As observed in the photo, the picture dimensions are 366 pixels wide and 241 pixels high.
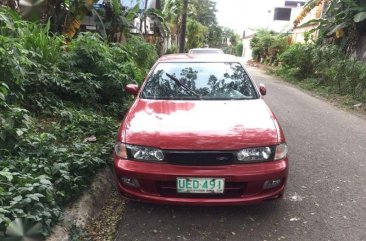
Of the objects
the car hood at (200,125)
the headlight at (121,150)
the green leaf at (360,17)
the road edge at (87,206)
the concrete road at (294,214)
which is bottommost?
the concrete road at (294,214)

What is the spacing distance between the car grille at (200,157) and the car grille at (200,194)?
0.66 feet

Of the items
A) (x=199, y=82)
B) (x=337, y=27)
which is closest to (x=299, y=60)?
(x=337, y=27)

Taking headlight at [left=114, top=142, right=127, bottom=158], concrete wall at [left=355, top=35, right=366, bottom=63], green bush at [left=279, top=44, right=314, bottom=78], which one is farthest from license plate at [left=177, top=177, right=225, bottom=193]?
green bush at [left=279, top=44, right=314, bottom=78]

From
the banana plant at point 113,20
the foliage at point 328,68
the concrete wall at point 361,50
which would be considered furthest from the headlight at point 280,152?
the concrete wall at point 361,50

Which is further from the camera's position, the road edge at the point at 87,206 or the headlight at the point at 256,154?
the headlight at the point at 256,154

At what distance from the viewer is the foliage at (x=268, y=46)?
26.6 meters

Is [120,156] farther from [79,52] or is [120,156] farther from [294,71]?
[294,71]

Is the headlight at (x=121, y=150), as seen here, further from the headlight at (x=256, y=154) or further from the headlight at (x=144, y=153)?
the headlight at (x=256, y=154)

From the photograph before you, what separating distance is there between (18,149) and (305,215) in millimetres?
3020

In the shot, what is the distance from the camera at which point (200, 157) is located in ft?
11.0

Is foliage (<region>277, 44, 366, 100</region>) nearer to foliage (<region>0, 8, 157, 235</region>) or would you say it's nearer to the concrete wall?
the concrete wall

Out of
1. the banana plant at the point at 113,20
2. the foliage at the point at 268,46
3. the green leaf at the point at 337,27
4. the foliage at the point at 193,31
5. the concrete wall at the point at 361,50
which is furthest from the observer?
the foliage at the point at 193,31

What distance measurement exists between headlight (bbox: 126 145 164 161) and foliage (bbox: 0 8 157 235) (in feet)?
2.01

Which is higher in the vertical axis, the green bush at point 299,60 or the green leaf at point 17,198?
the green bush at point 299,60
